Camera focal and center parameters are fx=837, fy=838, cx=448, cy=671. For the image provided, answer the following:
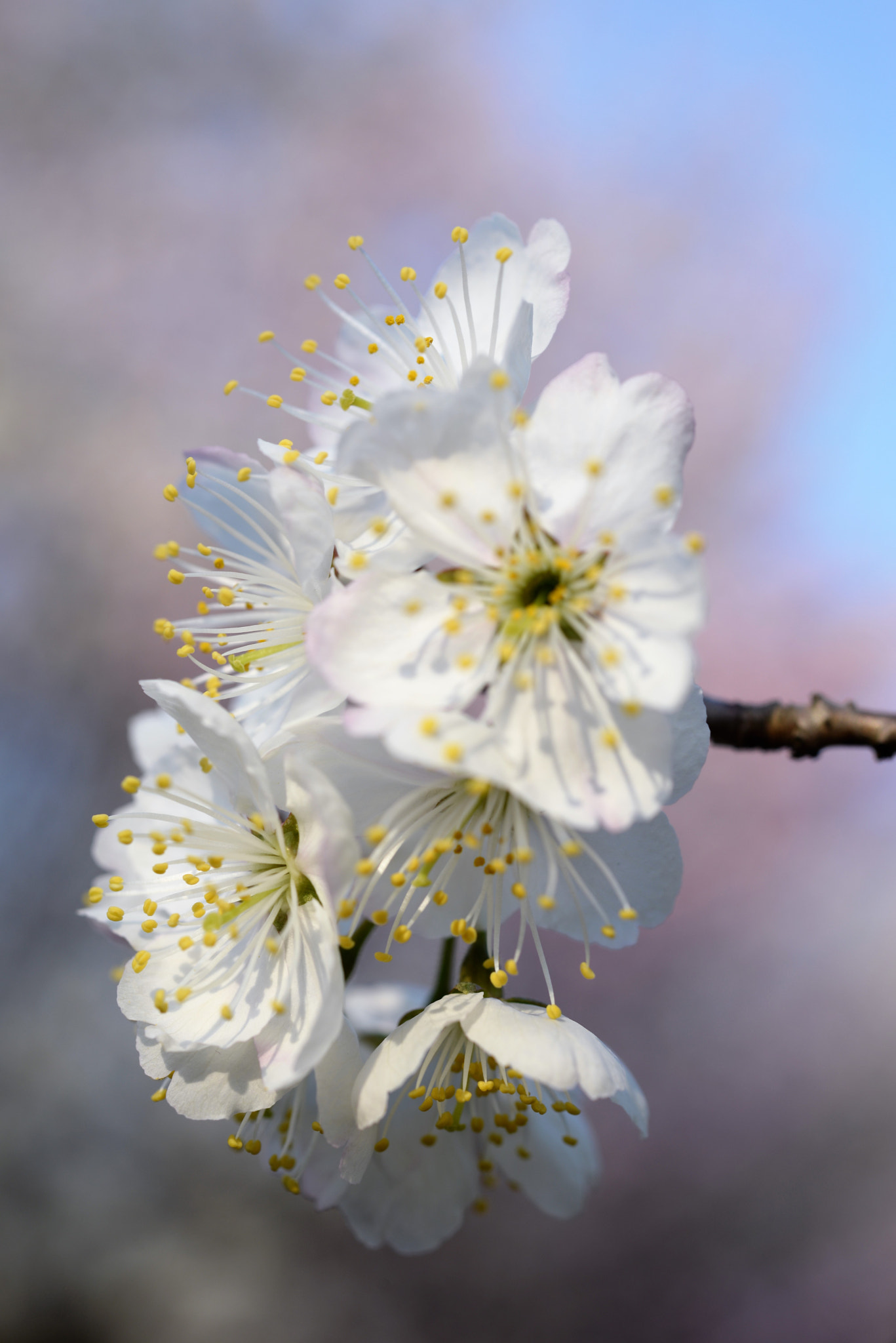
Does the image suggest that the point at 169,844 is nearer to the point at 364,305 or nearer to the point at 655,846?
the point at 655,846

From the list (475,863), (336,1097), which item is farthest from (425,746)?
(336,1097)

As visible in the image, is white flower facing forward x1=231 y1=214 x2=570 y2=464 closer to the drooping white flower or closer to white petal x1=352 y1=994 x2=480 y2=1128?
the drooping white flower

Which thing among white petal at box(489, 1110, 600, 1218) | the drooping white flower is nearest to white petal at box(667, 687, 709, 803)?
the drooping white flower

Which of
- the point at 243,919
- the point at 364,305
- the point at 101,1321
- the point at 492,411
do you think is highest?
the point at 364,305

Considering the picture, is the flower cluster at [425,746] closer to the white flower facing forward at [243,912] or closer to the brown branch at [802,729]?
the white flower facing forward at [243,912]

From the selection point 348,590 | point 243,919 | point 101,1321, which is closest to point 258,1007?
point 243,919

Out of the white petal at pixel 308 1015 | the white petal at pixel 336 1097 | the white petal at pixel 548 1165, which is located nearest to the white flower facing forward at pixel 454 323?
the white petal at pixel 308 1015

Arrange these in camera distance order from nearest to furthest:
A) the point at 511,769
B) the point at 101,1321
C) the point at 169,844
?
the point at 511,769 < the point at 169,844 < the point at 101,1321

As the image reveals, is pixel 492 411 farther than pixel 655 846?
No
